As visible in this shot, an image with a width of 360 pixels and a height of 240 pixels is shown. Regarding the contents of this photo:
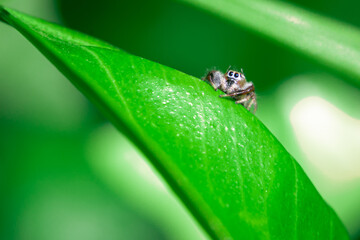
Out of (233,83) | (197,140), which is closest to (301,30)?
(233,83)

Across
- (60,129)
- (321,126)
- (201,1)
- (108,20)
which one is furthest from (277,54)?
(201,1)

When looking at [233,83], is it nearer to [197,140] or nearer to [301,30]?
[301,30]

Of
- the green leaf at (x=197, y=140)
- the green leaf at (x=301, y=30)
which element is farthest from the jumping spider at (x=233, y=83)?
the green leaf at (x=197, y=140)

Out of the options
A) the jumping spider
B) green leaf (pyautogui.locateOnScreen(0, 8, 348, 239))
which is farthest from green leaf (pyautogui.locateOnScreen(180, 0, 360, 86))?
green leaf (pyautogui.locateOnScreen(0, 8, 348, 239))

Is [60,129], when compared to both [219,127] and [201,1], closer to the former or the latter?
[201,1]

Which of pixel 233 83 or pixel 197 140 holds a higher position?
pixel 233 83

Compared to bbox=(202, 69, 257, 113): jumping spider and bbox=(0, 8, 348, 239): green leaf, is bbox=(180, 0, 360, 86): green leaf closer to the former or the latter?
bbox=(202, 69, 257, 113): jumping spider

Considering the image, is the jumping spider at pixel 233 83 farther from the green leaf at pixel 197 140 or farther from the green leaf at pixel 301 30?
the green leaf at pixel 197 140
